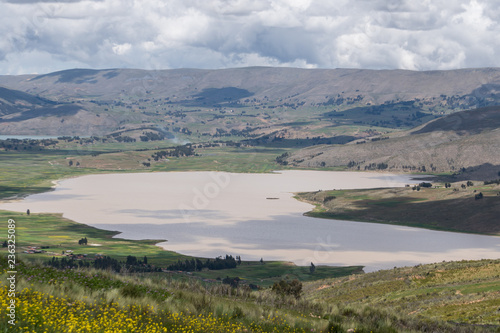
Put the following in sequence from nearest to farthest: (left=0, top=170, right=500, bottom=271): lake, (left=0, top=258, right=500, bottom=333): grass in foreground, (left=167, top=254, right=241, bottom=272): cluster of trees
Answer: (left=0, top=258, right=500, bottom=333): grass in foreground < (left=167, top=254, right=241, bottom=272): cluster of trees < (left=0, top=170, right=500, bottom=271): lake

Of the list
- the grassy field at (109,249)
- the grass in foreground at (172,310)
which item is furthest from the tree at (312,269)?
the grass in foreground at (172,310)

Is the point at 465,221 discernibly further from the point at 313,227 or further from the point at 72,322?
the point at 72,322

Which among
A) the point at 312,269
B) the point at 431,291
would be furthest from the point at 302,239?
the point at 431,291

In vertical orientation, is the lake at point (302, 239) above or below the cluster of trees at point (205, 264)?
above

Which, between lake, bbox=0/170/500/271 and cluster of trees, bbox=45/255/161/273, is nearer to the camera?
cluster of trees, bbox=45/255/161/273

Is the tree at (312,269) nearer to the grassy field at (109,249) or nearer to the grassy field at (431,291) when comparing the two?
the grassy field at (109,249)

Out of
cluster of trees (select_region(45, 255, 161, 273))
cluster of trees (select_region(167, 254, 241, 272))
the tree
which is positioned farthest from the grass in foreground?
cluster of trees (select_region(167, 254, 241, 272))

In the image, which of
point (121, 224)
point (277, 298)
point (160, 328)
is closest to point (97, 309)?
point (160, 328)

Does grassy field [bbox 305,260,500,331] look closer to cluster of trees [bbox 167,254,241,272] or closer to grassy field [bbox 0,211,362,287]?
grassy field [bbox 0,211,362,287]
